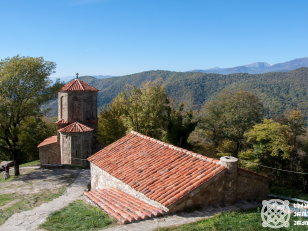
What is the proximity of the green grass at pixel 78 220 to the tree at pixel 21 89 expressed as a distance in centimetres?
1074

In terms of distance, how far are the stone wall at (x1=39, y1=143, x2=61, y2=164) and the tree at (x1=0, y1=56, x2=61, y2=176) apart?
15.5ft

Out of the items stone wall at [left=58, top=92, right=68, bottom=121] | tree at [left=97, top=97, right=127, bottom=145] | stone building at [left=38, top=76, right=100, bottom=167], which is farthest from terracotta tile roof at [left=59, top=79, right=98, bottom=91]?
tree at [left=97, top=97, right=127, bottom=145]

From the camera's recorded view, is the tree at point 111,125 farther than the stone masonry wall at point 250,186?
Yes

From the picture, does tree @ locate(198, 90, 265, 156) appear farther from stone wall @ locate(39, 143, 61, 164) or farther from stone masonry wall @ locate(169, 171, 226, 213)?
stone masonry wall @ locate(169, 171, 226, 213)

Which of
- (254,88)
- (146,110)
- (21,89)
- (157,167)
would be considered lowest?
(157,167)

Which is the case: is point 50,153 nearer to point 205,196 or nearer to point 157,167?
point 157,167

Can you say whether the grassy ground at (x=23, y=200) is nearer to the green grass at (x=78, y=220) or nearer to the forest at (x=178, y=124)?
the green grass at (x=78, y=220)

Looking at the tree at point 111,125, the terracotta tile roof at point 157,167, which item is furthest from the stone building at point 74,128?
the terracotta tile roof at point 157,167

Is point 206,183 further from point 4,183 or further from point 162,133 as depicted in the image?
point 162,133

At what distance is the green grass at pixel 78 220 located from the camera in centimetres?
643

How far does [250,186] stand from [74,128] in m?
16.0

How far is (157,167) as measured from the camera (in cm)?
899

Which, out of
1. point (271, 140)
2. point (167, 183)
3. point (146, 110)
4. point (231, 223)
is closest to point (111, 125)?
point (146, 110)

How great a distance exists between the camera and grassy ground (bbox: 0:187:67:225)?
9.20 meters
